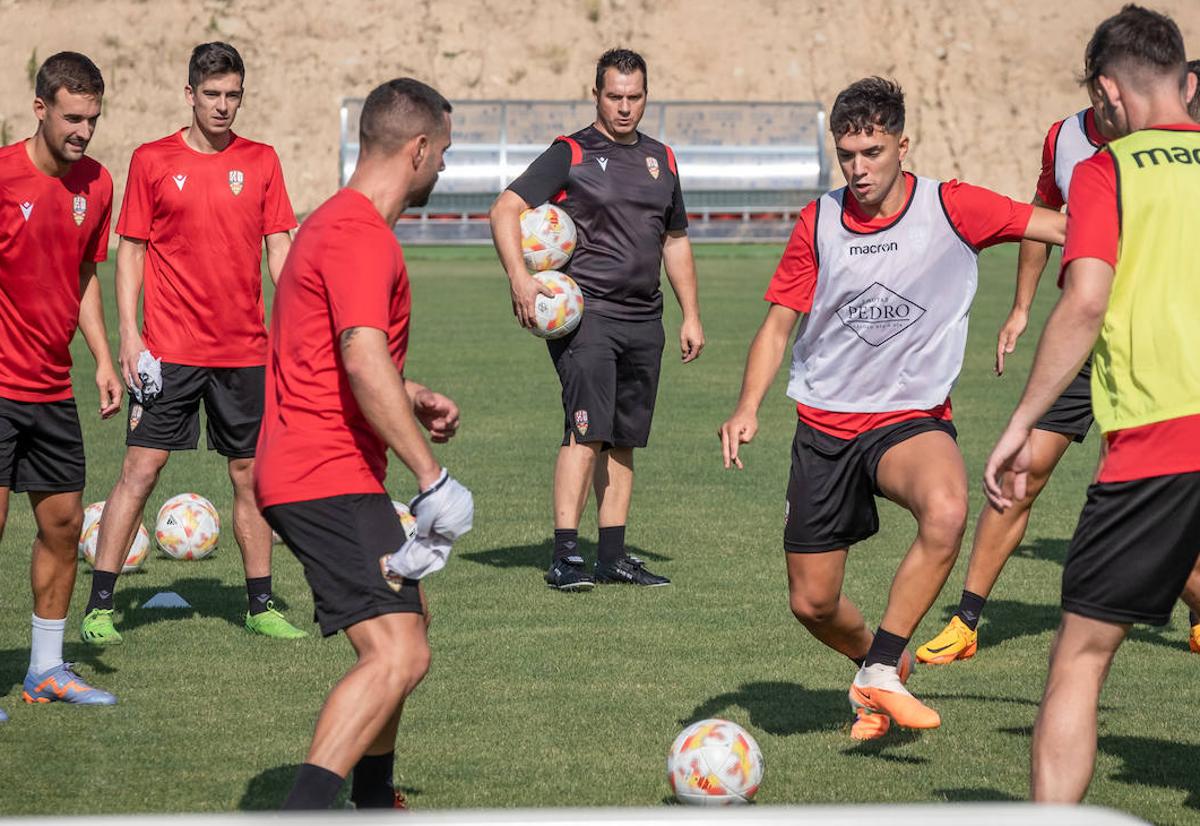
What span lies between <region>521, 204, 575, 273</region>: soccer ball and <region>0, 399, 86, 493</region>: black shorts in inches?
124

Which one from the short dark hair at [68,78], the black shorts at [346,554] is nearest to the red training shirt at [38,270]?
the short dark hair at [68,78]

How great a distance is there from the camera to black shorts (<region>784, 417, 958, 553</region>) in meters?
6.05

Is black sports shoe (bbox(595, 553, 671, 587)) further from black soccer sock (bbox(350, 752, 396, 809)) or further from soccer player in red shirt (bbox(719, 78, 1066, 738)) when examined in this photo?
black soccer sock (bbox(350, 752, 396, 809))

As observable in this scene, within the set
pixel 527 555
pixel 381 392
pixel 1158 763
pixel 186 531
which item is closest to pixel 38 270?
pixel 381 392

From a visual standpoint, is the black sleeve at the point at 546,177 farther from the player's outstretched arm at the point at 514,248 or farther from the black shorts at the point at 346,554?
the black shorts at the point at 346,554

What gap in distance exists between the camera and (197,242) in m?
7.69

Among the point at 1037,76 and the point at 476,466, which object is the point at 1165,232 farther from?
the point at 1037,76

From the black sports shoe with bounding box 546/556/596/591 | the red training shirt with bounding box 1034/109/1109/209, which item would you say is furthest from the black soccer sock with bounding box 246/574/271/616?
the red training shirt with bounding box 1034/109/1109/209

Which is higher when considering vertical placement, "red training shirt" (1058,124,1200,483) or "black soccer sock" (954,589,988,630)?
"red training shirt" (1058,124,1200,483)

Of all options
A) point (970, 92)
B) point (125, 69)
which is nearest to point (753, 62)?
point (970, 92)

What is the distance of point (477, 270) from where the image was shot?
3005cm

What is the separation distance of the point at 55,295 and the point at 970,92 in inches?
1846

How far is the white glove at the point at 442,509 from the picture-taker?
4.29 metres

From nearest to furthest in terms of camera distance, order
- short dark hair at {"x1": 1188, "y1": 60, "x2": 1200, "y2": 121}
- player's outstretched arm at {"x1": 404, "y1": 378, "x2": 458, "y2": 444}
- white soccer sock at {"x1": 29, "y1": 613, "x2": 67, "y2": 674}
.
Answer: player's outstretched arm at {"x1": 404, "y1": 378, "x2": 458, "y2": 444}, white soccer sock at {"x1": 29, "y1": 613, "x2": 67, "y2": 674}, short dark hair at {"x1": 1188, "y1": 60, "x2": 1200, "y2": 121}
